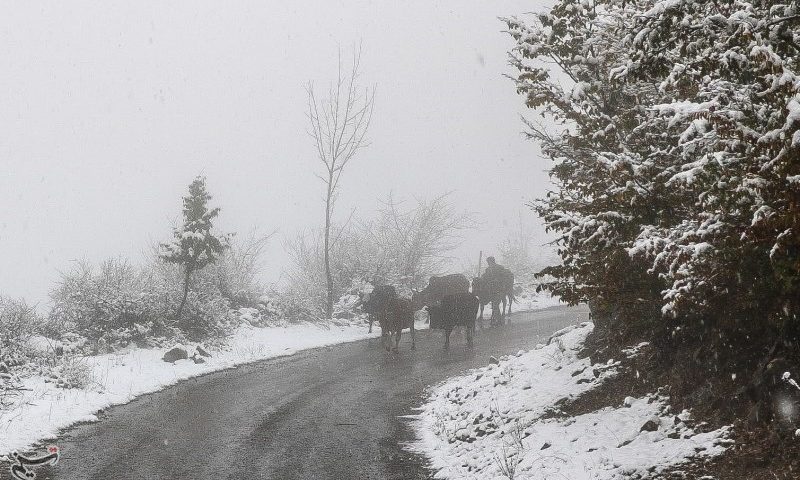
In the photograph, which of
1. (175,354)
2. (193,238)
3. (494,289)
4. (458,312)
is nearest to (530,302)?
(494,289)

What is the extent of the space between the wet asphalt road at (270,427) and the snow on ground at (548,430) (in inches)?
23.4

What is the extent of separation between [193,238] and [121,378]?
18.4 feet

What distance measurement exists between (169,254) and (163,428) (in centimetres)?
966

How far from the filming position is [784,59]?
4957 millimetres

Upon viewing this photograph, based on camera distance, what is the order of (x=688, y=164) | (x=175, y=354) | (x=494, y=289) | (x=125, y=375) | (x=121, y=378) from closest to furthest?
(x=688, y=164) → (x=121, y=378) → (x=125, y=375) → (x=175, y=354) → (x=494, y=289)

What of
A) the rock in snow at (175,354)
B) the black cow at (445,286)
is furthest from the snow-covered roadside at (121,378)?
the black cow at (445,286)

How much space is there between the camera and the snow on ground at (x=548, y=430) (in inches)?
239

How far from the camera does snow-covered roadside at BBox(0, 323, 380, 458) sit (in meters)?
9.37

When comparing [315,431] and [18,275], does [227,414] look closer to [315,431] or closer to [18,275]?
[315,431]

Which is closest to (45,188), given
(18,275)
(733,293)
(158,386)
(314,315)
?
(18,275)

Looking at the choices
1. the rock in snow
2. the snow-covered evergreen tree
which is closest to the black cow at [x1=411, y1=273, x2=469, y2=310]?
the rock in snow

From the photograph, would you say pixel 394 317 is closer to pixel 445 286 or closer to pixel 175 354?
pixel 175 354

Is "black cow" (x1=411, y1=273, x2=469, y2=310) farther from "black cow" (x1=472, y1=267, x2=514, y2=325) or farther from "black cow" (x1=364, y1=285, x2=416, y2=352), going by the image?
"black cow" (x1=364, y1=285, x2=416, y2=352)

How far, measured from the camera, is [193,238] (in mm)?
18219
